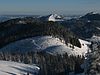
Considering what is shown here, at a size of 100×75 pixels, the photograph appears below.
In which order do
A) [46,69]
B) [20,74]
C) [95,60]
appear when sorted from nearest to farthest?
[95,60], [20,74], [46,69]

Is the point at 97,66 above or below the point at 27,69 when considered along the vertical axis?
above

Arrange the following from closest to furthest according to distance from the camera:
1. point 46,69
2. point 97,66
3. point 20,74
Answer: point 97,66 → point 20,74 → point 46,69

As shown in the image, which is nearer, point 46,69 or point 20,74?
point 20,74

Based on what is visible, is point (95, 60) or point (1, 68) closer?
point (95, 60)

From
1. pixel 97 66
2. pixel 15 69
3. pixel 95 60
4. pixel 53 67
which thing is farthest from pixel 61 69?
pixel 97 66

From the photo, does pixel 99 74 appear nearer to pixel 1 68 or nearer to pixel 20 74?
pixel 20 74

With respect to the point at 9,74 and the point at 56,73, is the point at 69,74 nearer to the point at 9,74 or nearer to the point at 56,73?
the point at 56,73

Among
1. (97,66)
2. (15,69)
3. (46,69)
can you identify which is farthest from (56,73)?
(97,66)

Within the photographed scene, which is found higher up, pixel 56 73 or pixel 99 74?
pixel 99 74

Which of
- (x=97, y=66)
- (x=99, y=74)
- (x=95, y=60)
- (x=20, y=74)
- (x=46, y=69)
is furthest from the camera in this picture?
(x=46, y=69)
